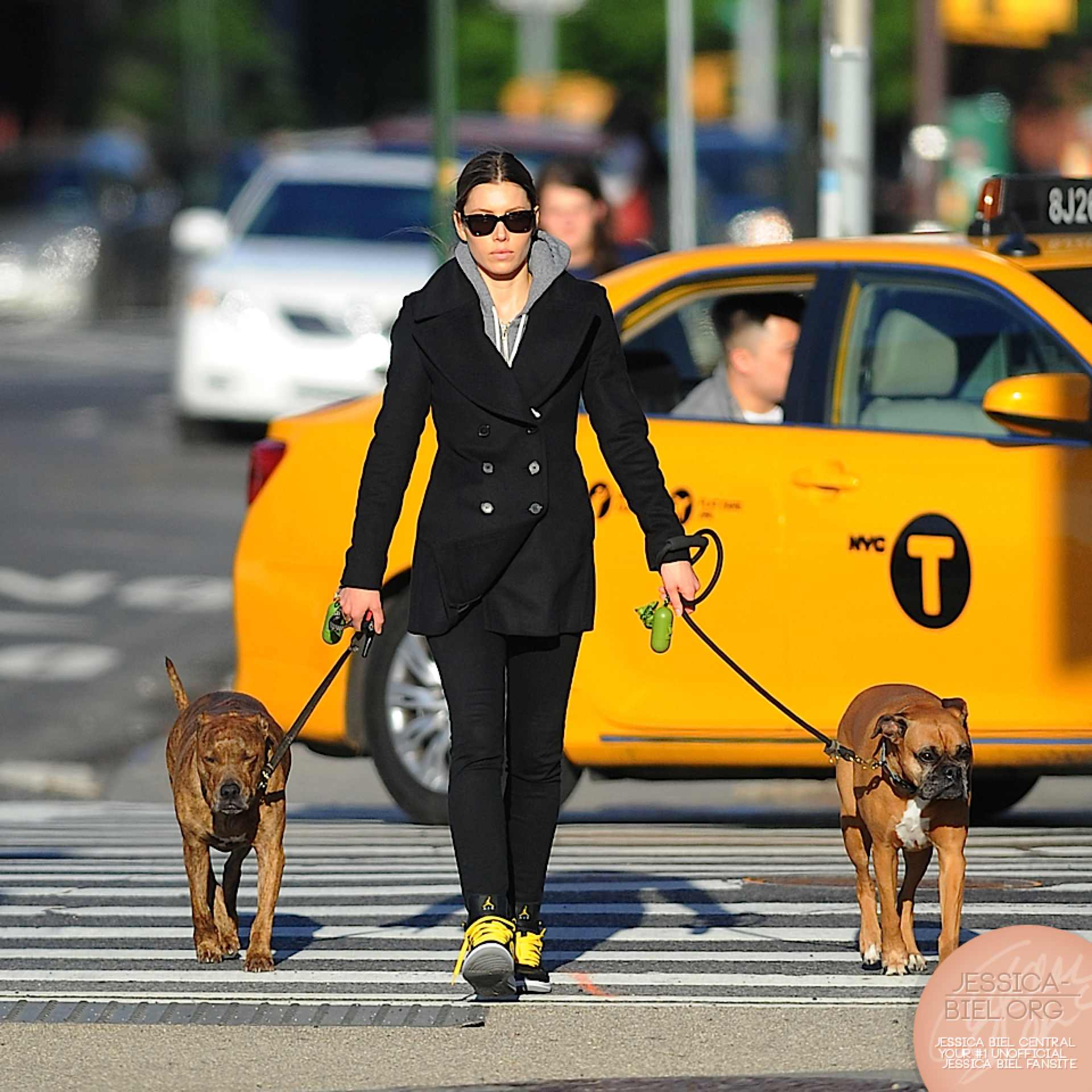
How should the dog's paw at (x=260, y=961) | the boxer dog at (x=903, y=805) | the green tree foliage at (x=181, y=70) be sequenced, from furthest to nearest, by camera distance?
the green tree foliage at (x=181, y=70), the dog's paw at (x=260, y=961), the boxer dog at (x=903, y=805)

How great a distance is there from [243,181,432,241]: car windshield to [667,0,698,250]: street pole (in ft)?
19.1

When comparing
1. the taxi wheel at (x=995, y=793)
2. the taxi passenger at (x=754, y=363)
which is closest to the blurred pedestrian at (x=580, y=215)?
the taxi passenger at (x=754, y=363)

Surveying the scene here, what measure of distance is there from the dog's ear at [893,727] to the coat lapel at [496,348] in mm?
906

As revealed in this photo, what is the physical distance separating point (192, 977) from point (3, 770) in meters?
4.96

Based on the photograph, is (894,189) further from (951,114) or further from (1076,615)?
(1076,615)

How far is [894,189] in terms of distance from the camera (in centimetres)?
3728

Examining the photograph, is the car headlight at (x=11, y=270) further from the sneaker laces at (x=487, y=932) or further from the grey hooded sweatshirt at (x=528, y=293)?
the sneaker laces at (x=487, y=932)

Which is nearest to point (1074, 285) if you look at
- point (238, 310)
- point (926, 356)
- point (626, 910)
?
point (926, 356)

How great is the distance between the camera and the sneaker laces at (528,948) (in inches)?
223

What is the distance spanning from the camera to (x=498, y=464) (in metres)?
5.59

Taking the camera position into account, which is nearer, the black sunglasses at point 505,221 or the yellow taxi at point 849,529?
the black sunglasses at point 505,221

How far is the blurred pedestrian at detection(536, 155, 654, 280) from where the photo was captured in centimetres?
994

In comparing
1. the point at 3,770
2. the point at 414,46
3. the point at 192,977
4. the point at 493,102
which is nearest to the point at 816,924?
the point at 192,977

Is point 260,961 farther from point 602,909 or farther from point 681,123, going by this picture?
point 681,123
